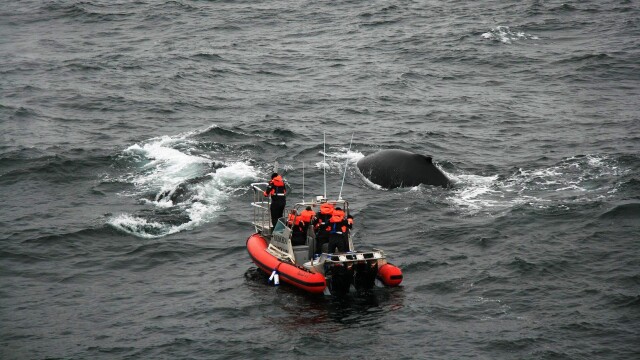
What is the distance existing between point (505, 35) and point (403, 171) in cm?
2379

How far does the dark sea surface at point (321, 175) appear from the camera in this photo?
63.9 ft

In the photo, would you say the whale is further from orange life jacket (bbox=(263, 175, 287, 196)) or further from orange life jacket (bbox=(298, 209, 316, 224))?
orange life jacket (bbox=(298, 209, 316, 224))

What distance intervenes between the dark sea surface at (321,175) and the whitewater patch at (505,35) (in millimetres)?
179

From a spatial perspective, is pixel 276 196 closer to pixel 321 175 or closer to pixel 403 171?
pixel 403 171

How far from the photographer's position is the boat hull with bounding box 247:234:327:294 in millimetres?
20469

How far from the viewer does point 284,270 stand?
21.3 metres

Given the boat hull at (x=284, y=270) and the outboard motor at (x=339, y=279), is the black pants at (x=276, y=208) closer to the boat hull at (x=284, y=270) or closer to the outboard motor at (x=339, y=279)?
the boat hull at (x=284, y=270)

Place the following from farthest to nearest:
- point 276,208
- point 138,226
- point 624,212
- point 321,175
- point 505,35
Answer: point 505,35, point 321,175, point 624,212, point 138,226, point 276,208

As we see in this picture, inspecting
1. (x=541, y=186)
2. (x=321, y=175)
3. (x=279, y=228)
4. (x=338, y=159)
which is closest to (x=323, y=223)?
(x=279, y=228)

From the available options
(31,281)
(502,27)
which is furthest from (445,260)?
(502,27)

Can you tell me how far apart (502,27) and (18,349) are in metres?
39.4

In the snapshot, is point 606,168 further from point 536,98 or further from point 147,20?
point 147,20

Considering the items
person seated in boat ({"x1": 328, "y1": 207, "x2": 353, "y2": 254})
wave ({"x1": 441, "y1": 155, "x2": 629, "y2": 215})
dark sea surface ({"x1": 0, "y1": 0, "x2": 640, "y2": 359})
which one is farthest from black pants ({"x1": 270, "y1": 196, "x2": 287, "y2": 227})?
wave ({"x1": 441, "y1": 155, "x2": 629, "y2": 215})

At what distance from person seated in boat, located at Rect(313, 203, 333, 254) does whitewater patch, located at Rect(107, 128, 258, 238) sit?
5.44 m
